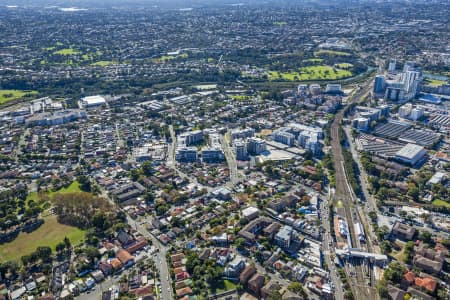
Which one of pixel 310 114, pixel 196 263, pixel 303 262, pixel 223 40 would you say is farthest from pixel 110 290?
pixel 223 40

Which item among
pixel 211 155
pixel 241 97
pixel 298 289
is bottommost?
pixel 298 289

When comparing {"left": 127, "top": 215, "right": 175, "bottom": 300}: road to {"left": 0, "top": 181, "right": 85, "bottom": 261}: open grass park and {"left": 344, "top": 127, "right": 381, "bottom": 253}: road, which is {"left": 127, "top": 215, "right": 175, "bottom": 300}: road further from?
{"left": 344, "top": 127, "right": 381, "bottom": 253}: road

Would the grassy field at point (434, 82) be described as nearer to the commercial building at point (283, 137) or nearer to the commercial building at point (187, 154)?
the commercial building at point (283, 137)

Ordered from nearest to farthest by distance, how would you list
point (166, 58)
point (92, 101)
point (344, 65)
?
point (92, 101), point (344, 65), point (166, 58)

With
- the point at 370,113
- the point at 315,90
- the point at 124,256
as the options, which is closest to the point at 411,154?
the point at 370,113

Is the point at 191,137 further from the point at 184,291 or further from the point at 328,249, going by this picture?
the point at 184,291

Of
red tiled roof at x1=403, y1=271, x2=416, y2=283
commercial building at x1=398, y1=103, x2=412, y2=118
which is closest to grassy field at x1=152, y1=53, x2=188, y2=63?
commercial building at x1=398, y1=103, x2=412, y2=118

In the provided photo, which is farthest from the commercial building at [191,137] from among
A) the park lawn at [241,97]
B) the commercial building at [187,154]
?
the park lawn at [241,97]
